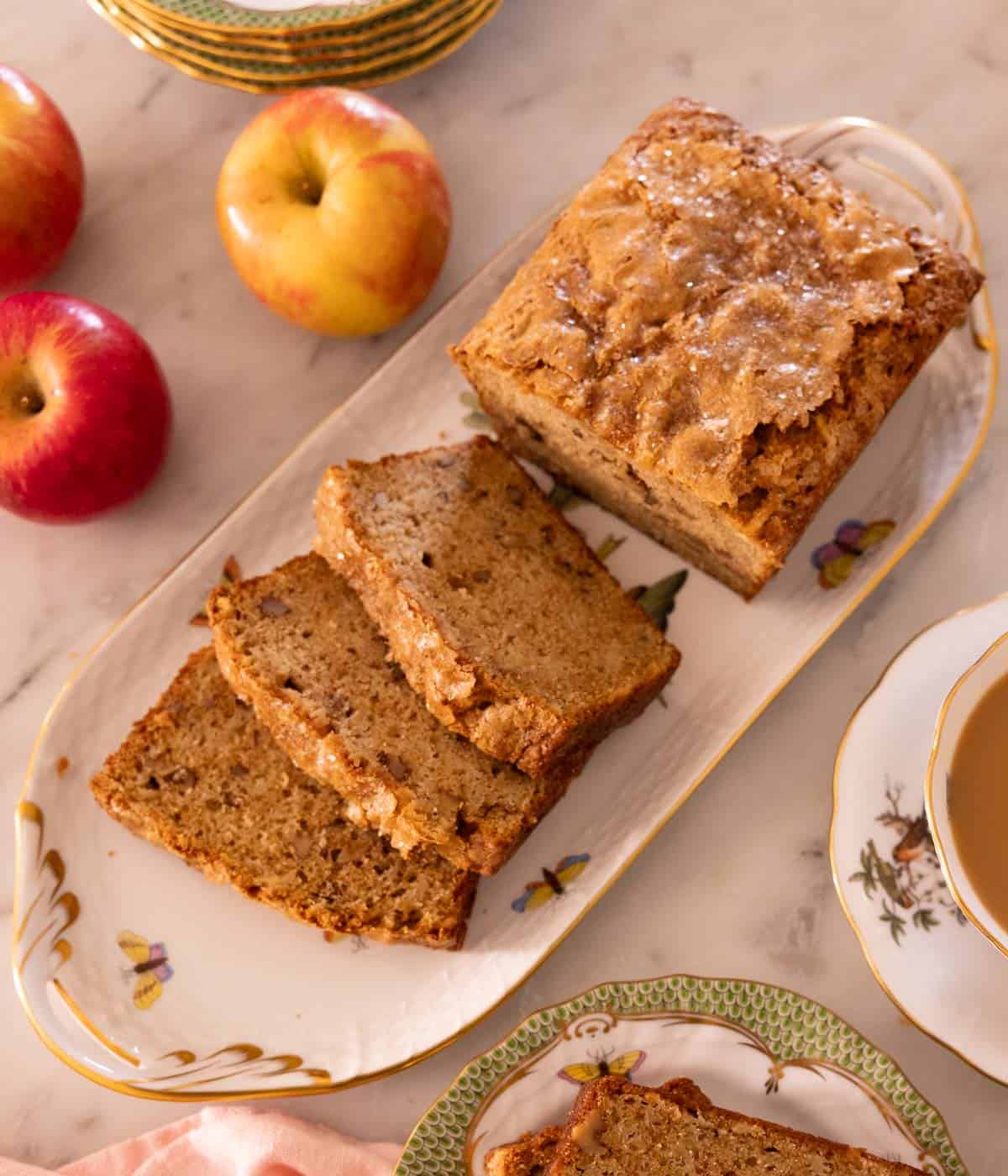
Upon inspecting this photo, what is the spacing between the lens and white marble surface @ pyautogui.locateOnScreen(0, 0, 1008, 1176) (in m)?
2.66

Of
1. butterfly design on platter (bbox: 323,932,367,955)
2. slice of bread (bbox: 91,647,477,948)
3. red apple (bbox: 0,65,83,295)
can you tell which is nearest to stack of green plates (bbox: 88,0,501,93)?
red apple (bbox: 0,65,83,295)

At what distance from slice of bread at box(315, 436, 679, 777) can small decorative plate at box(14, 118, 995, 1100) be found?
0.16 metres

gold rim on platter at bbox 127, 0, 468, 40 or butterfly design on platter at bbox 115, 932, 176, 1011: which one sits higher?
gold rim on platter at bbox 127, 0, 468, 40

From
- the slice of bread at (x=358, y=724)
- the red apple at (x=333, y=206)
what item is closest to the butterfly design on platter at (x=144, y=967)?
the slice of bread at (x=358, y=724)

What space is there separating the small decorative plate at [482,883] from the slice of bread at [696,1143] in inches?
12.9

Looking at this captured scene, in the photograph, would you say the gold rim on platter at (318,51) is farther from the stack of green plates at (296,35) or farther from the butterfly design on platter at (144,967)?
the butterfly design on platter at (144,967)

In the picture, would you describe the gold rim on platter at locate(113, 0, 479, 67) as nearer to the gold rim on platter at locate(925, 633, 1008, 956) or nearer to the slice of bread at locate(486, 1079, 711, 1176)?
the gold rim on platter at locate(925, 633, 1008, 956)

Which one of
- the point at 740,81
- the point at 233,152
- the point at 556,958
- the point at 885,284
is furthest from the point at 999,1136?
the point at 233,152

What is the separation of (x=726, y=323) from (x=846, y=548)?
2.23 ft

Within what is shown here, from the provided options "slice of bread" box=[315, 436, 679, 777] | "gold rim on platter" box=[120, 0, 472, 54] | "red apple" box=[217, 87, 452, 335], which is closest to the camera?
"slice of bread" box=[315, 436, 679, 777]

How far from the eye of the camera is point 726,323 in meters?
2.34

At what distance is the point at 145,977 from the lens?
264 centimetres

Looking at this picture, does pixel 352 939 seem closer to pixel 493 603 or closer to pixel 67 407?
pixel 493 603

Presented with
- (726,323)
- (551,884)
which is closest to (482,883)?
(551,884)
